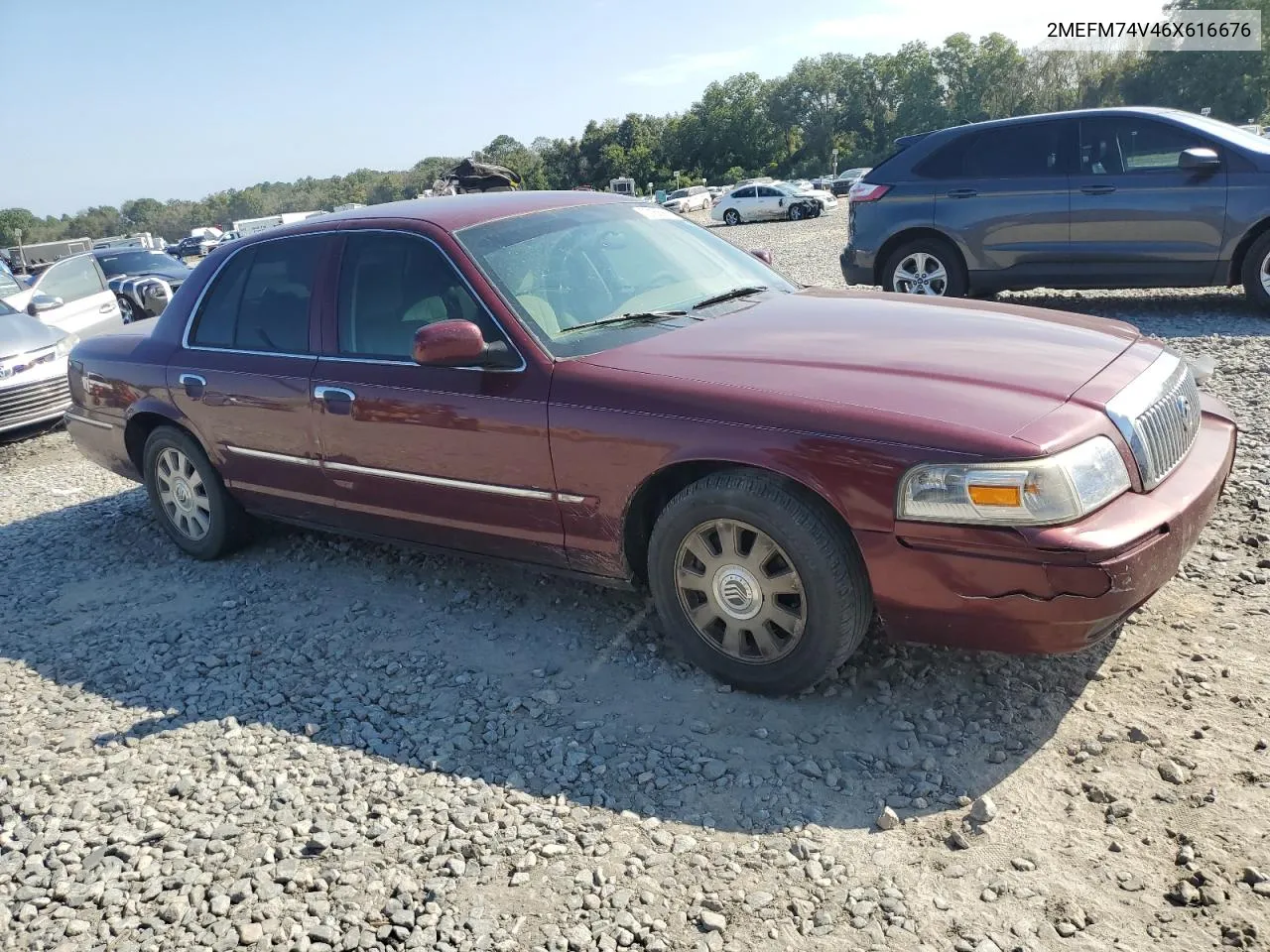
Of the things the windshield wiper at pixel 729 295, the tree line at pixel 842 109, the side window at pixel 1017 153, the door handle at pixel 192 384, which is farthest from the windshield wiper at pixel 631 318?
the tree line at pixel 842 109

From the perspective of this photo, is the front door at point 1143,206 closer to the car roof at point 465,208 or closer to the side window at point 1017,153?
the side window at point 1017,153

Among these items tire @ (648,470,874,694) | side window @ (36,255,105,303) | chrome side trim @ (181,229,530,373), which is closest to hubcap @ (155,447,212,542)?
chrome side trim @ (181,229,530,373)

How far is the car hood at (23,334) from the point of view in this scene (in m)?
8.94

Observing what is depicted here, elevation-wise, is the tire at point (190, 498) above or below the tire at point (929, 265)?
below

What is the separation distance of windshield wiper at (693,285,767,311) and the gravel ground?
4.34 ft

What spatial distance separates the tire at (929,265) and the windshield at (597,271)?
16.4 feet

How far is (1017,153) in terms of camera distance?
28.5 ft

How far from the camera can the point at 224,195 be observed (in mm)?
157625

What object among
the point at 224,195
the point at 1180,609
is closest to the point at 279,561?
the point at 1180,609

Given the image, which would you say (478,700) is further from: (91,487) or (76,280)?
(76,280)

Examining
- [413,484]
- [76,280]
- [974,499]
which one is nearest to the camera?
[974,499]

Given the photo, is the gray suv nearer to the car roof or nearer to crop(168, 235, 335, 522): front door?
the car roof

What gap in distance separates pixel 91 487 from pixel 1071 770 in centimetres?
686

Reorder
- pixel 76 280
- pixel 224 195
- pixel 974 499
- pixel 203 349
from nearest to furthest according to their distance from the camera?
pixel 974 499, pixel 203 349, pixel 76 280, pixel 224 195
